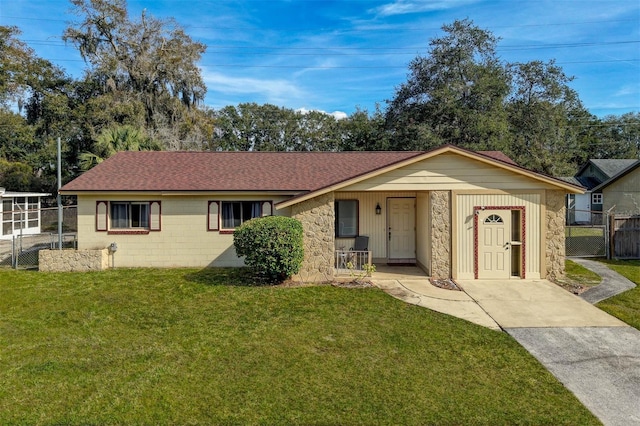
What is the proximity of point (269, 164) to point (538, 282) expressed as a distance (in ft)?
32.7

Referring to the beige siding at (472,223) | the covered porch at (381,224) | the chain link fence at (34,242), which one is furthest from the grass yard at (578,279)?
the chain link fence at (34,242)

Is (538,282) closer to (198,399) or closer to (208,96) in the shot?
(198,399)

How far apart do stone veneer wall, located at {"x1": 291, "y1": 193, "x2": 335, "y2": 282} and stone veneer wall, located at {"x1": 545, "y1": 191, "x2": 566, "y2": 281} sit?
5.94 metres

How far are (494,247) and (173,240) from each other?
1000 cm

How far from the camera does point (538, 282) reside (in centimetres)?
1012

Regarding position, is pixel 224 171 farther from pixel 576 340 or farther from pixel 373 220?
pixel 576 340

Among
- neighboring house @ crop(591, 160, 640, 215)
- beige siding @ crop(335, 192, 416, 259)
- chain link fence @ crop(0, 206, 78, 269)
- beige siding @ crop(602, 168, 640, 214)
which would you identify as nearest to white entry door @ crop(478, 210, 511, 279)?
beige siding @ crop(335, 192, 416, 259)

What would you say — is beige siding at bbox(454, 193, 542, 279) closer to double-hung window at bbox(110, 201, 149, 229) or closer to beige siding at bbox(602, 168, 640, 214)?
double-hung window at bbox(110, 201, 149, 229)

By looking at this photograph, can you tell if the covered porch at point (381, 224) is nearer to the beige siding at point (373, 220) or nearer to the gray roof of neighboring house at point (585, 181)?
the beige siding at point (373, 220)

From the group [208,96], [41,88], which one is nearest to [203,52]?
[208,96]

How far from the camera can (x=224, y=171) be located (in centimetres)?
1393

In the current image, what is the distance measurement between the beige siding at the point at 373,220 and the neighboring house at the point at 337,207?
35mm

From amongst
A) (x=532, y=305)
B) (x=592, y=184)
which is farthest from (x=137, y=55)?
(x=592, y=184)

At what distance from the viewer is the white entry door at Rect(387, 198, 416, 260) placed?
1312 centimetres
